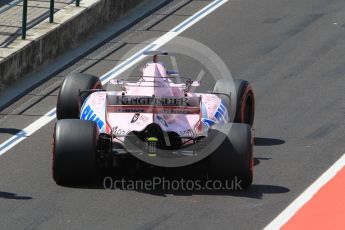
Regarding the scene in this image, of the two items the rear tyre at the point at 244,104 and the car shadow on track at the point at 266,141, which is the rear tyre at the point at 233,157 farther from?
the car shadow on track at the point at 266,141

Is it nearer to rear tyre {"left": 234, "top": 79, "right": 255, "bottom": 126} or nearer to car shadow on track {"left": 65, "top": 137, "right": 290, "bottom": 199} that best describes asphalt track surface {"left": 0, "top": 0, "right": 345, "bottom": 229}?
car shadow on track {"left": 65, "top": 137, "right": 290, "bottom": 199}

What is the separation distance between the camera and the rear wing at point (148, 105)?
16.8 m

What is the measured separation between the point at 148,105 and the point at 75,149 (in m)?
1.34

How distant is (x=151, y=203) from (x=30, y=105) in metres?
5.31

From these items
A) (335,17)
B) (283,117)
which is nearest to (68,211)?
(283,117)

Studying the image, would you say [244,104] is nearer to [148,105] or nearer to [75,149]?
[148,105]

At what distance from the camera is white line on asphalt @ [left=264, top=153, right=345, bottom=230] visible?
15258 mm

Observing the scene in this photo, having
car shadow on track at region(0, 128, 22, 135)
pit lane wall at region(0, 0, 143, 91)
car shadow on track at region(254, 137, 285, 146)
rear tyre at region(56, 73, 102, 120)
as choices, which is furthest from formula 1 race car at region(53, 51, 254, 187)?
pit lane wall at region(0, 0, 143, 91)

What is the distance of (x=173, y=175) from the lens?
16.9 meters

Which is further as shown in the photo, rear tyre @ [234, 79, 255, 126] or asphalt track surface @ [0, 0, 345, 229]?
rear tyre @ [234, 79, 255, 126]

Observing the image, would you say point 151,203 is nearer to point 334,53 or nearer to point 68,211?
point 68,211

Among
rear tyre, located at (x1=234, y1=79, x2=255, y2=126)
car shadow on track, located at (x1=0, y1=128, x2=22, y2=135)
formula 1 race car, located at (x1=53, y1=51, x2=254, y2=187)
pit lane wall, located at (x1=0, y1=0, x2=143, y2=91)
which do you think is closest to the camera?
formula 1 race car, located at (x1=53, y1=51, x2=254, y2=187)

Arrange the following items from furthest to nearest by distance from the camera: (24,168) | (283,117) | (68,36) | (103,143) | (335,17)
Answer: (335,17)
(68,36)
(283,117)
(24,168)
(103,143)

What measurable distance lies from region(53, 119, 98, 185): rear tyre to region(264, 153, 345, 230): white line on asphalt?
8.11ft
